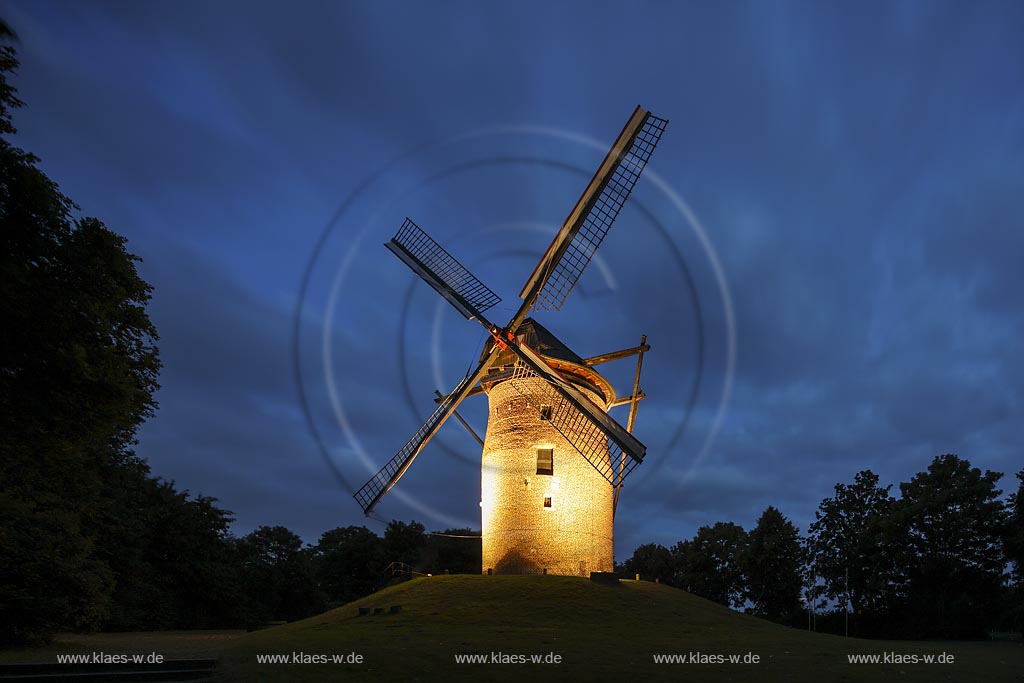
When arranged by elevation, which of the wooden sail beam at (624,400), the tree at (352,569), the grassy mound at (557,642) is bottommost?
the grassy mound at (557,642)

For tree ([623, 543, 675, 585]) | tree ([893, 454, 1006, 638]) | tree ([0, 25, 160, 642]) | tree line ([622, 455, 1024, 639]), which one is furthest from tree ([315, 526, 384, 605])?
tree ([0, 25, 160, 642])

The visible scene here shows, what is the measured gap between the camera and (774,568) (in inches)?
1964

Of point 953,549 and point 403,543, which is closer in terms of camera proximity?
point 953,549

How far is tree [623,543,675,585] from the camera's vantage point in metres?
57.8

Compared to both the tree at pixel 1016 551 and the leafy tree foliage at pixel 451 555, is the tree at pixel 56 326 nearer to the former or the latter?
the tree at pixel 1016 551

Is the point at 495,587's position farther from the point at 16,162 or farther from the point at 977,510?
the point at 977,510

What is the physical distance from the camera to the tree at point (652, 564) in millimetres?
57750

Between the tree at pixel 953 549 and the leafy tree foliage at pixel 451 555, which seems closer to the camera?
the tree at pixel 953 549

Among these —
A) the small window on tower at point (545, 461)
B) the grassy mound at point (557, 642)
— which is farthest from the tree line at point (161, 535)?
the small window on tower at point (545, 461)

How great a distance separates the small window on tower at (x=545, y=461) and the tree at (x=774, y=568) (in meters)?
25.9

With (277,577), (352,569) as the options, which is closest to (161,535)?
(277,577)

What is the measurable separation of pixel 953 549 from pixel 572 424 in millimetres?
27236

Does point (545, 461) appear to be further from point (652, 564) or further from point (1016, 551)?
point (652, 564)

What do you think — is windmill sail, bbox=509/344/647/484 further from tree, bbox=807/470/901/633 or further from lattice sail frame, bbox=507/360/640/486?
tree, bbox=807/470/901/633
